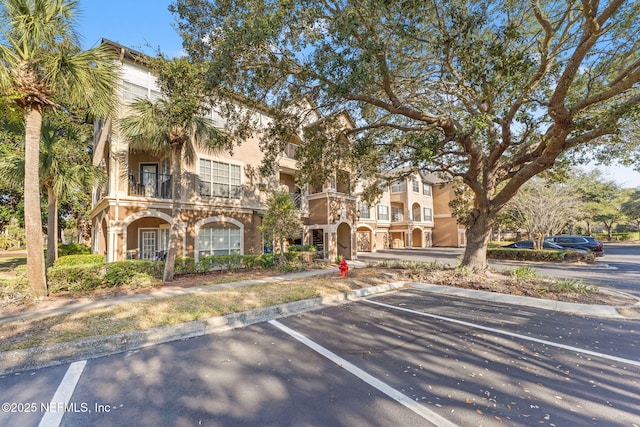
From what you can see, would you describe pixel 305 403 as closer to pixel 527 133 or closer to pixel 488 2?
pixel 488 2

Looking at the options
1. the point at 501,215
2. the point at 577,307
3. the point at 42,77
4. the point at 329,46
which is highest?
the point at 329,46

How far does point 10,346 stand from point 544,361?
8899mm

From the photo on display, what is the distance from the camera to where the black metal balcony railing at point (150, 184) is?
13895 mm

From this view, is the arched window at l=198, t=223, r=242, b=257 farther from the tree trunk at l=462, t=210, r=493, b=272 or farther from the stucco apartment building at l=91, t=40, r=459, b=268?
the tree trunk at l=462, t=210, r=493, b=272

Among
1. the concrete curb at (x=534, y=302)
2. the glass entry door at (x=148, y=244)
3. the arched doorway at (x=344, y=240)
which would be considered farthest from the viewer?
the arched doorway at (x=344, y=240)

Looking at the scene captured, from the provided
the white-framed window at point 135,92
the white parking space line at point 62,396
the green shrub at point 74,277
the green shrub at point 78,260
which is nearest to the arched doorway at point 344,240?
the white-framed window at point 135,92

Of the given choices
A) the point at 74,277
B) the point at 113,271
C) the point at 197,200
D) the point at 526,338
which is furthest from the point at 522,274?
the point at 74,277

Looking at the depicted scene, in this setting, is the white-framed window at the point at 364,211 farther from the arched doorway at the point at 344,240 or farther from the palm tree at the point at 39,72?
the palm tree at the point at 39,72

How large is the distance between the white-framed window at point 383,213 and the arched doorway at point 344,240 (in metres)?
12.9

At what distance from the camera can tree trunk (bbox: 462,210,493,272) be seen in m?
11.5

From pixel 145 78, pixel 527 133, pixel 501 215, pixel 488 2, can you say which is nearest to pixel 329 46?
pixel 488 2

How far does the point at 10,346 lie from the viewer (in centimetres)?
478

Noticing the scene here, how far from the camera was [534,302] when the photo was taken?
7.86m

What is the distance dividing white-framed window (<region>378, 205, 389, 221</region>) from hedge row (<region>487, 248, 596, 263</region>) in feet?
44.9
